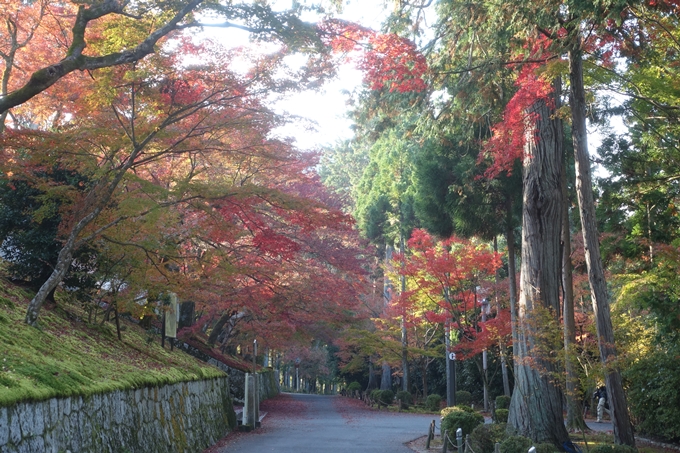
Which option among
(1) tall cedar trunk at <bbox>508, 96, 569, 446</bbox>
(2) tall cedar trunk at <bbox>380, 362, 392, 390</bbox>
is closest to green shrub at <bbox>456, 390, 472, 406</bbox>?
(2) tall cedar trunk at <bbox>380, 362, 392, 390</bbox>

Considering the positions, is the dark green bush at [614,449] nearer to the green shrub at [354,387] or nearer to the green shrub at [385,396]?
the green shrub at [385,396]

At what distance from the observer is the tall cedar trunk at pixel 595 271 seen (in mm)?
11320

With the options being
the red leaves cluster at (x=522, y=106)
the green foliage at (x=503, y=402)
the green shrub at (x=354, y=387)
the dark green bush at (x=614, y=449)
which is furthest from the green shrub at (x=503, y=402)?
the green shrub at (x=354, y=387)

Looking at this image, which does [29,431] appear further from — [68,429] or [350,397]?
[350,397]

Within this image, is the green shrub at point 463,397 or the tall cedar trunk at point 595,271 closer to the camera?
the tall cedar trunk at point 595,271

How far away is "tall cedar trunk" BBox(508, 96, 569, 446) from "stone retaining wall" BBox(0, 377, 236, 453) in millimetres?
6835

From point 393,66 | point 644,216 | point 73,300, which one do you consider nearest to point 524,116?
point 393,66

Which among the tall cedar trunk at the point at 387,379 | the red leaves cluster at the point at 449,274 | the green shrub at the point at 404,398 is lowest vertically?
the green shrub at the point at 404,398

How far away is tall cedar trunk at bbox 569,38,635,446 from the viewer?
11.3 m

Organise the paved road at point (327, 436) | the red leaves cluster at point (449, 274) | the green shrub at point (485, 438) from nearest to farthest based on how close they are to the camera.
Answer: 1. the green shrub at point (485, 438)
2. the paved road at point (327, 436)
3. the red leaves cluster at point (449, 274)

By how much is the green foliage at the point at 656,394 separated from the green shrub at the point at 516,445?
5181mm

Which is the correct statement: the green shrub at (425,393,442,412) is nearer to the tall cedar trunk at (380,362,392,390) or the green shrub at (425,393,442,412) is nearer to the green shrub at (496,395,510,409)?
the green shrub at (496,395,510,409)

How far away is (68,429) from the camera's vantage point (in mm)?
7473

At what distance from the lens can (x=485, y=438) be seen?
13.6 meters
